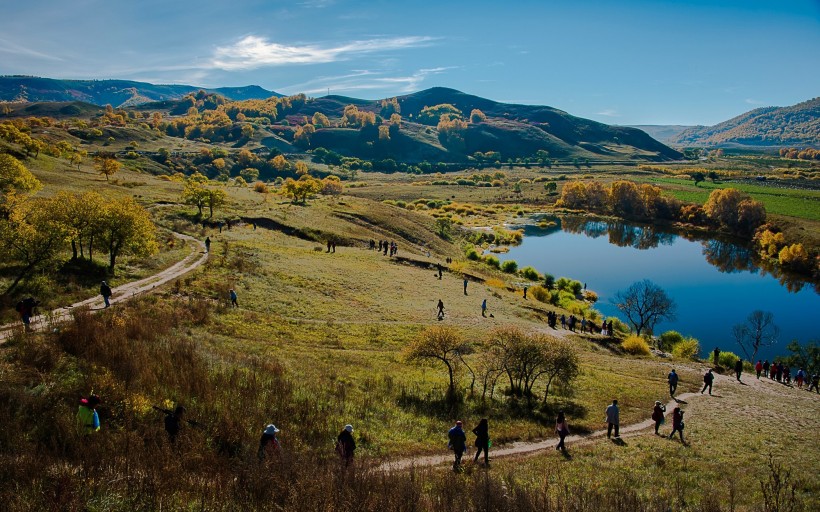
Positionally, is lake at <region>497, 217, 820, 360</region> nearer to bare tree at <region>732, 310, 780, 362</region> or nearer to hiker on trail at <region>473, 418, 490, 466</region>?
bare tree at <region>732, 310, 780, 362</region>

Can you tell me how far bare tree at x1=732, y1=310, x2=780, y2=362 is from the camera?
5302 cm

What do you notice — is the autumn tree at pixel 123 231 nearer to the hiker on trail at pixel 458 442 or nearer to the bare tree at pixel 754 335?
the hiker on trail at pixel 458 442

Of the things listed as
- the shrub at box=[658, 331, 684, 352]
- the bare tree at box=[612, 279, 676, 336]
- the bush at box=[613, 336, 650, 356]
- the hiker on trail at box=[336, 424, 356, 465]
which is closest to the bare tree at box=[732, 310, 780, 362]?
the bare tree at box=[612, 279, 676, 336]

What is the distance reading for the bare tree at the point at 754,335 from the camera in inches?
2087

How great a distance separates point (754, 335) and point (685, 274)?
32.9 metres

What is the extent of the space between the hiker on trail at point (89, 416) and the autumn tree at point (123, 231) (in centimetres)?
2635

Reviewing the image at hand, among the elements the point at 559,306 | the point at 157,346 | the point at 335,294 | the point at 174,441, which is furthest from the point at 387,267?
the point at 174,441

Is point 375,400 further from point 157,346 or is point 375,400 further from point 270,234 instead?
point 270,234

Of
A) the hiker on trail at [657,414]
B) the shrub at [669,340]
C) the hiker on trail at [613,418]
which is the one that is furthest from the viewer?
the shrub at [669,340]

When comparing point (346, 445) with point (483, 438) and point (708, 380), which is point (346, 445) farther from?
point (708, 380)

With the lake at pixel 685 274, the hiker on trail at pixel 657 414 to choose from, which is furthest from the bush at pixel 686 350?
the hiker on trail at pixel 657 414

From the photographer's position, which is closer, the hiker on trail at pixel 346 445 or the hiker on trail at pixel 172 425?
the hiker on trail at pixel 172 425

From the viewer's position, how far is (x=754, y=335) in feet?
181

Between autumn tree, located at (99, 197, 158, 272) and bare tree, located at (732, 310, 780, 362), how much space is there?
6250cm
